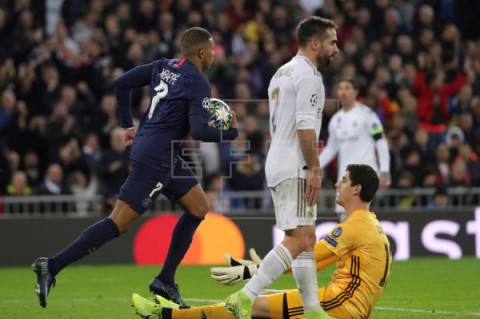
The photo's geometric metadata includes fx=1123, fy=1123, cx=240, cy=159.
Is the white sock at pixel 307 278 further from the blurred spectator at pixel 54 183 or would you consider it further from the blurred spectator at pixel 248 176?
the blurred spectator at pixel 54 183

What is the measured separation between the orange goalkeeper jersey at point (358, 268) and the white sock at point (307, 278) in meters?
0.14

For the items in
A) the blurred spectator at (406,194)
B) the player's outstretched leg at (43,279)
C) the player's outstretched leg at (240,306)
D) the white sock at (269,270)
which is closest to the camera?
the player's outstretched leg at (240,306)

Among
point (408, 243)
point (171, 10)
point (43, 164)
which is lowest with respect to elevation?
point (408, 243)

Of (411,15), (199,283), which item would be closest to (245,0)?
(411,15)

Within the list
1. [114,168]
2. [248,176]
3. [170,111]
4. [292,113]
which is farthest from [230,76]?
[292,113]

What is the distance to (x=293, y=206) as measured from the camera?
838 centimetres

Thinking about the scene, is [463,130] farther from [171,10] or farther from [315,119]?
[315,119]

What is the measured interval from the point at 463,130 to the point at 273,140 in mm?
12416

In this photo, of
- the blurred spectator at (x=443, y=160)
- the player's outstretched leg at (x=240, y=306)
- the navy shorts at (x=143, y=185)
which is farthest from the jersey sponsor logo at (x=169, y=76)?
the blurred spectator at (x=443, y=160)

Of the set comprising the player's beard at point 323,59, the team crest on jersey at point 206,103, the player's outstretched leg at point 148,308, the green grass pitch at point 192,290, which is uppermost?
the player's beard at point 323,59

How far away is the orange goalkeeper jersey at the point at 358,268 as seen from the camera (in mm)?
8172

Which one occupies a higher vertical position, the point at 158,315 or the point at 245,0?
the point at 245,0

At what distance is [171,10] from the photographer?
67.1 feet

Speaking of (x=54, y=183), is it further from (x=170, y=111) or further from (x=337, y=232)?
(x=337, y=232)
